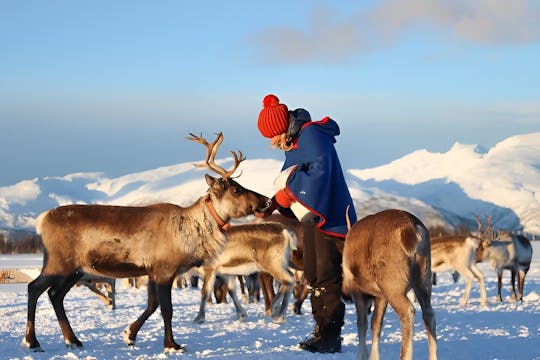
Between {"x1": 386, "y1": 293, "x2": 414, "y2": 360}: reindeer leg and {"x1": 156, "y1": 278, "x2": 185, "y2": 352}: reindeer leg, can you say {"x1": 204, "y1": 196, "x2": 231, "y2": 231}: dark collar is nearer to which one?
{"x1": 156, "y1": 278, "x2": 185, "y2": 352}: reindeer leg

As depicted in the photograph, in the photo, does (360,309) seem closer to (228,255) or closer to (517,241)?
(228,255)

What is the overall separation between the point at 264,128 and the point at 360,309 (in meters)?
2.11

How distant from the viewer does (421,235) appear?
6785mm

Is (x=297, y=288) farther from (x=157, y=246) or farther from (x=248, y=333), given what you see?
(x=157, y=246)

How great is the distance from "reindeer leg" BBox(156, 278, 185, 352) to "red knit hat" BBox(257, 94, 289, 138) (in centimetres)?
216

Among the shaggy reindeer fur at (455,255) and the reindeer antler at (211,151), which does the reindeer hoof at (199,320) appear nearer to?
the reindeer antler at (211,151)

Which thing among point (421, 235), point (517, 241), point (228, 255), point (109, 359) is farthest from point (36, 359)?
point (517, 241)

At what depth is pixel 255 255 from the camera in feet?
46.2

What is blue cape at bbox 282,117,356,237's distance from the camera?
811 cm

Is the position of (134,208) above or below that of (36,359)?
above

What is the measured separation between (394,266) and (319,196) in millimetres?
1597

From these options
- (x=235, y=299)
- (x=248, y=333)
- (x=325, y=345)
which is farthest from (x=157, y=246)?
(x=235, y=299)

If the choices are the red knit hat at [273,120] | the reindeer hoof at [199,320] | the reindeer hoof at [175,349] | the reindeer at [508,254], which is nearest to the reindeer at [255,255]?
the reindeer hoof at [199,320]

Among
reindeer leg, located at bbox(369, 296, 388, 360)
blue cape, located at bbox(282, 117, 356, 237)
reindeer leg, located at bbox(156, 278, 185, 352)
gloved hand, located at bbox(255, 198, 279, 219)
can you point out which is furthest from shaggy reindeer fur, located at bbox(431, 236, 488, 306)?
reindeer leg, located at bbox(369, 296, 388, 360)
